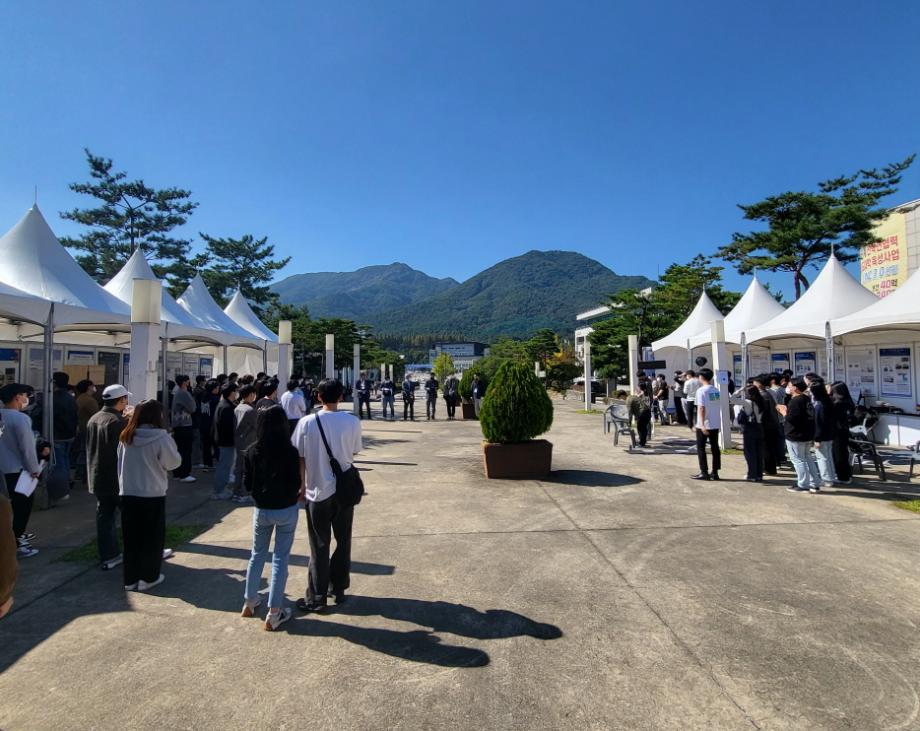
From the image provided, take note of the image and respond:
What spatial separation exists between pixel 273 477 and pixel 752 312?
16.6 meters

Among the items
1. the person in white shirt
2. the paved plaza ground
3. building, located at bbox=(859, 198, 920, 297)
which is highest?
building, located at bbox=(859, 198, 920, 297)

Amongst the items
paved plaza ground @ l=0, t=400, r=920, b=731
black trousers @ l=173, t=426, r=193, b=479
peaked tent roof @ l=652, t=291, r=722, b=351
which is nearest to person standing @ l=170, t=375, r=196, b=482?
black trousers @ l=173, t=426, r=193, b=479

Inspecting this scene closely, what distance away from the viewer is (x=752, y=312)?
15.7 metres

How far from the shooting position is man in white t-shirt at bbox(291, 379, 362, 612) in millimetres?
3342

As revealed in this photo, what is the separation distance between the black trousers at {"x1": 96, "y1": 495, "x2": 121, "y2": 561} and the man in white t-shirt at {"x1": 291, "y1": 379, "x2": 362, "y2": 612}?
6.69 feet

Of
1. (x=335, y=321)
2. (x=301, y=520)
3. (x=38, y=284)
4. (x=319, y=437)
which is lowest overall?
(x=301, y=520)

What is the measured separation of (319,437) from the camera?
335 cm

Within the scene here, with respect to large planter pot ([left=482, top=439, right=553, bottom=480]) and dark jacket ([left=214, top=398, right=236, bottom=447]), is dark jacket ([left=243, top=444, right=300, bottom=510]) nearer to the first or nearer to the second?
dark jacket ([left=214, top=398, right=236, bottom=447])

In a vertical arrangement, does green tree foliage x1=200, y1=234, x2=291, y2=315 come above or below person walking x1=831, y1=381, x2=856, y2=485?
above

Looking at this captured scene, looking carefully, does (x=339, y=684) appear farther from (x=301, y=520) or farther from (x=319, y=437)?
(x=301, y=520)

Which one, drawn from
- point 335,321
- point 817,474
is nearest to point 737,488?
point 817,474

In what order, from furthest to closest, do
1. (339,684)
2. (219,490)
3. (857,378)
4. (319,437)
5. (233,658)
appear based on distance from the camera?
1. (857,378)
2. (219,490)
3. (319,437)
4. (233,658)
5. (339,684)

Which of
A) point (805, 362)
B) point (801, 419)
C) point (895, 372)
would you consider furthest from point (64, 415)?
point (805, 362)

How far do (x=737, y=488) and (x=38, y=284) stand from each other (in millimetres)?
11496
